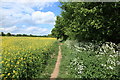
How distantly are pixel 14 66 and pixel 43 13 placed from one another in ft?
6.74

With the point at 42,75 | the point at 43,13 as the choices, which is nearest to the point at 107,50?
the point at 42,75

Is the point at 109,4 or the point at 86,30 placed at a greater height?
the point at 109,4

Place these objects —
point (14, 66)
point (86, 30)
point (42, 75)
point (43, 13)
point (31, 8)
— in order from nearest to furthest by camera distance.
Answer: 1. point (43, 13)
2. point (31, 8)
3. point (14, 66)
4. point (42, 75)
5. point (86, 30)

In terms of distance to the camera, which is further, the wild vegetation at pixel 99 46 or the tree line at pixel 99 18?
the tree line at pixel 99 18

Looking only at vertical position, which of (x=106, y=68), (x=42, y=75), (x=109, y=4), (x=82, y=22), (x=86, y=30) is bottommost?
(x=42, y=75)

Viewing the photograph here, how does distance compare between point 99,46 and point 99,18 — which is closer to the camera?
point 99,18

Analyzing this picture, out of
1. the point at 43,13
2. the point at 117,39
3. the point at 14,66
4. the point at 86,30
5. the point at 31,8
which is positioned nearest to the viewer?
the point at 43,13

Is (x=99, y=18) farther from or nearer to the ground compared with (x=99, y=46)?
farther from the ground

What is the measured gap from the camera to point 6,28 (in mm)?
1970

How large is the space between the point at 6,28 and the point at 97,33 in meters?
4.11

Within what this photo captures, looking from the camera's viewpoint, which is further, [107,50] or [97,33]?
[97,33]

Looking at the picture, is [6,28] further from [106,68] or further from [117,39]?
[117,39]

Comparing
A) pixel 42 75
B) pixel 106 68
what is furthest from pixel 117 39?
pixel 42 75

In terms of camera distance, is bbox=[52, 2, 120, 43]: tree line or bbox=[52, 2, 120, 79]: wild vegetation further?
bbox=[52, 2, 120, 43]: tree line
